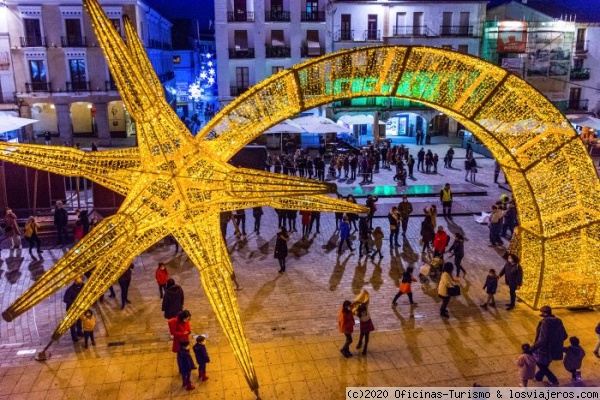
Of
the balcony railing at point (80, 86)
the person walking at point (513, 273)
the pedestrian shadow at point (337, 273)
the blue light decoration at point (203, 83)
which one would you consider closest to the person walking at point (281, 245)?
the pedestrian shadow at point (337, 273)

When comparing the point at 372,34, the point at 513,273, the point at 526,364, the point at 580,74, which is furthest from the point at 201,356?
the point at 580,74

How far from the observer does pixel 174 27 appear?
5522 centimetres

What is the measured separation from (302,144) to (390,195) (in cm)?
1430

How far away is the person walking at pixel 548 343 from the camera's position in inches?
340

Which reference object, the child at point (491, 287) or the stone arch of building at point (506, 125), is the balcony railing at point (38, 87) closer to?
the stone arch of building at point (506, 125)

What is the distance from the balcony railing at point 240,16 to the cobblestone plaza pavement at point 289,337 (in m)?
23.5

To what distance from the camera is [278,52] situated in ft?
115

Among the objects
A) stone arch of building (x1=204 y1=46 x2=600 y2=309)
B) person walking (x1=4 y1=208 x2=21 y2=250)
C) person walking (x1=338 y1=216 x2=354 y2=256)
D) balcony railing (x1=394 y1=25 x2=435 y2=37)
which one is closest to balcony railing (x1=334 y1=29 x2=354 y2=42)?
balcony railing (x1=394 y1=25 x2=435 y2=37)

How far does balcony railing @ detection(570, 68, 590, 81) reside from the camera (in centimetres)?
3672

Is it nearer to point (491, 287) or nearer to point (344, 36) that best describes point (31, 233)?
point (491, 287)

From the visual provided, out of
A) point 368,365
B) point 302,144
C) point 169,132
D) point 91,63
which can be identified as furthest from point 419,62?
point 91,63

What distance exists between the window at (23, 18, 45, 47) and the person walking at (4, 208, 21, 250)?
22026 millimetres

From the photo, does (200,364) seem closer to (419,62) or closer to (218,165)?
(218,165)

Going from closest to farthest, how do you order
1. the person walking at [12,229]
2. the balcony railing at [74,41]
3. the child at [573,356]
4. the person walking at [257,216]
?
the child at [573,356]
the person walking at [12,229]
the person walking at [257,216]
the balcony railing at [74,41]
